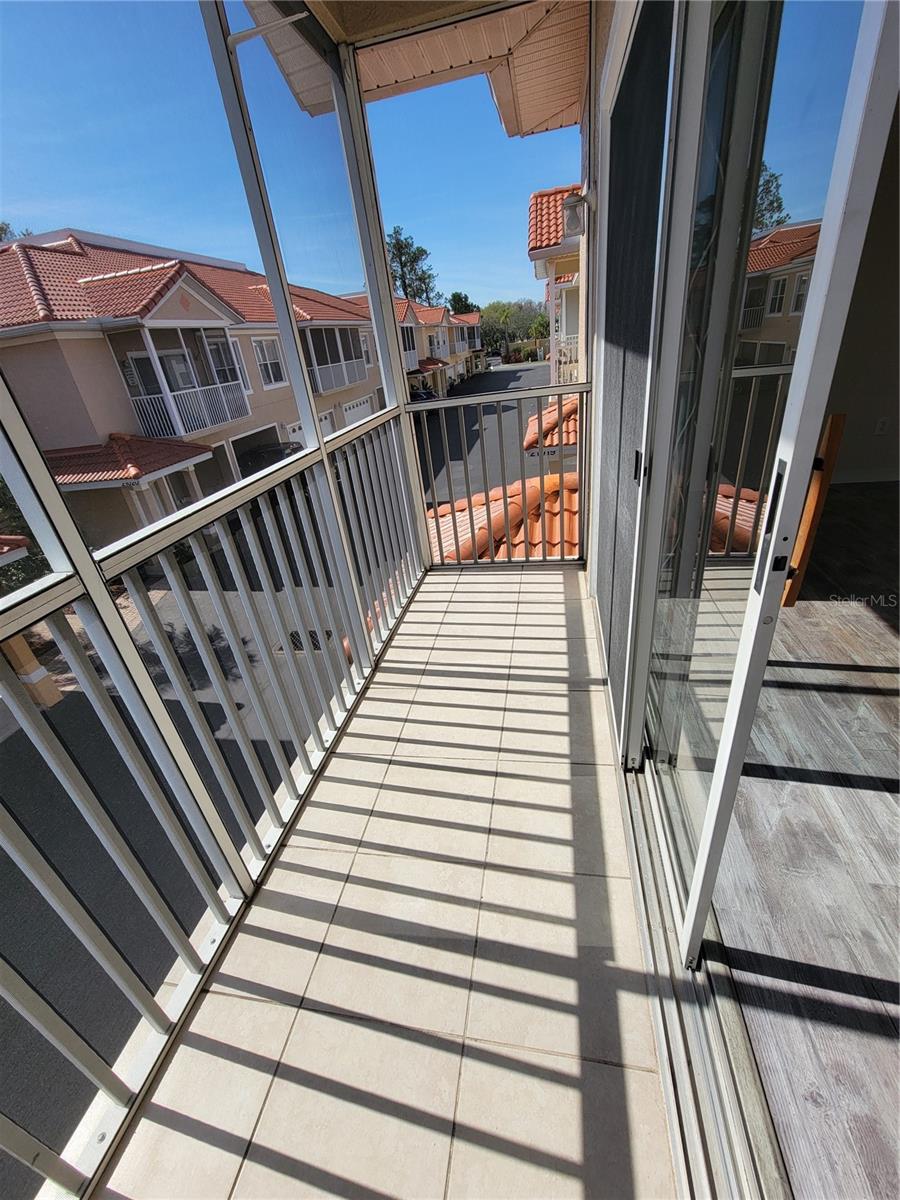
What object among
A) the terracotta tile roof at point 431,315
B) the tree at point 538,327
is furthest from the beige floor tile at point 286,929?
the terracotta tile roof at point 431,315

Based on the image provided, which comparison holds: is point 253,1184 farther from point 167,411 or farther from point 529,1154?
point 167,411

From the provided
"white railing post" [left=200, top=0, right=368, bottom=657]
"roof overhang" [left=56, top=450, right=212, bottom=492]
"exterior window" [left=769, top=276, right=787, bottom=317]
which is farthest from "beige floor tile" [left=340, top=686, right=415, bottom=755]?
"exterior window" [left=769, top=276, right=787, bottom=317]

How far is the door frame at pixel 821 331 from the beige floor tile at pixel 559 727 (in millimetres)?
1092

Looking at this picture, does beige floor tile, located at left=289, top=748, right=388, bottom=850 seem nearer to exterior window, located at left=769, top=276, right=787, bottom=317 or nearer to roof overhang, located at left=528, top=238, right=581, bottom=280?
exterior window, located at left=769, top=276, right=787, bottom=317

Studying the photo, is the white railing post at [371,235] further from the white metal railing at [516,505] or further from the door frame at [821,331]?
the door frame at [821,331]

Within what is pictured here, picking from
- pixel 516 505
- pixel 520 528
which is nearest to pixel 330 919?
pixel 520 528

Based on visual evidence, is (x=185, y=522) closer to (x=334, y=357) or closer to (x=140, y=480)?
(x=140, y=480)

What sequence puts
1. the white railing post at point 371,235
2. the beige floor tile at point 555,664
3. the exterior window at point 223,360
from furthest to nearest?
the white railing post at point 371,235
the beige floor tile at point 555,664
the exterior window at point 223,360

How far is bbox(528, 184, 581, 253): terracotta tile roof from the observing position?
13.7 ft

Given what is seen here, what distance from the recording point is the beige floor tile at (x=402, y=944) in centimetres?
133

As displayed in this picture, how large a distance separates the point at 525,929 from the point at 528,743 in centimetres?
73

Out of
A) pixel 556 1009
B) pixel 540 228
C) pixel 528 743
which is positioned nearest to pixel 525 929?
pixel 556 1009

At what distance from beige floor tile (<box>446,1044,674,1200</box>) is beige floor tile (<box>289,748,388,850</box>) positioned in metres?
0.79

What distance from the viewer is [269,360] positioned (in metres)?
1.84
